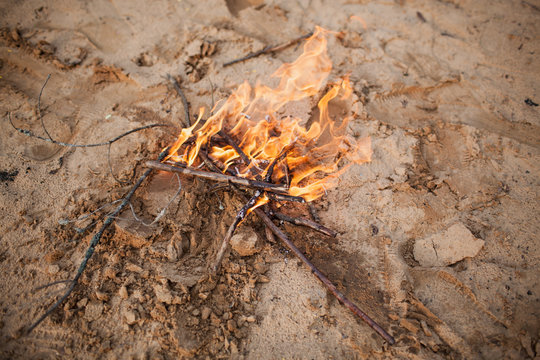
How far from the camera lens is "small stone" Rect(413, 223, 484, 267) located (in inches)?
102

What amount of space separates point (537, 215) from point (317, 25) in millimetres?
3663

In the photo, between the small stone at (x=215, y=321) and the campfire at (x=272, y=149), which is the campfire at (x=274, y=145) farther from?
the small stone at (x=215, y=321)

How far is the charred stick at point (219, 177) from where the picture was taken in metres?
2.71

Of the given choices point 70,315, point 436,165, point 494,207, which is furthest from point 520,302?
point 70,315

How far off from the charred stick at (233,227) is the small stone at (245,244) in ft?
0.21

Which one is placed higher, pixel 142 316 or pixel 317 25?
pixel 317 25

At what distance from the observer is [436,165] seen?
3219mm

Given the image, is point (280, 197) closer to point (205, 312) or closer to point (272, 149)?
point (272, 149)

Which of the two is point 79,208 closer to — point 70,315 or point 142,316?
point 70,315

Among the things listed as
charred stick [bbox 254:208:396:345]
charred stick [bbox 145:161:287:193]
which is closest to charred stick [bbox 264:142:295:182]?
charred stick [bbox 145:161:287:193]

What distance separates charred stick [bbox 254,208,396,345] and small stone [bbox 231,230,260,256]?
0.20m

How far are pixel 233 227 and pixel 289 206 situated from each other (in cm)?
70

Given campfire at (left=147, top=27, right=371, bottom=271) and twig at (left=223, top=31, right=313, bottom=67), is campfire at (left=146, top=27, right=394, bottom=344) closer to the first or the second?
campfire at (left=147, top=27, right=371, bottom=271)

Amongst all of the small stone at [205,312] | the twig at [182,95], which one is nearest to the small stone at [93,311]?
the small stone at [205,312]
